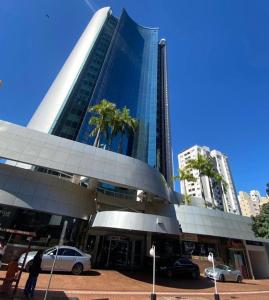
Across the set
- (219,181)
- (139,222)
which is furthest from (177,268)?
(219,181)

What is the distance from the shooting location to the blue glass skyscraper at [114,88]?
4850cm

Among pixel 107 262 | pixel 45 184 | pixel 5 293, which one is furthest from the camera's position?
pixel 107 262

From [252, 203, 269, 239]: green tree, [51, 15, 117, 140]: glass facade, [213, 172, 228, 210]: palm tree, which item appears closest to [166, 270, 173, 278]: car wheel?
[252, 203, 269, 239]: green tree

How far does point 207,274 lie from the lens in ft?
74.9

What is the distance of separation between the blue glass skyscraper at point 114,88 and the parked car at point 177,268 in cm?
3179

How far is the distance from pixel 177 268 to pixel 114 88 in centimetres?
5418

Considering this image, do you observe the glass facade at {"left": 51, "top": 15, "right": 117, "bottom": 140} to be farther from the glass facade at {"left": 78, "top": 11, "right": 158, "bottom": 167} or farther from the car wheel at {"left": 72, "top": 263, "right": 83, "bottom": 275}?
the car wheel at {"left": 72, "top": 263, "right": 83, "bottom": 275}

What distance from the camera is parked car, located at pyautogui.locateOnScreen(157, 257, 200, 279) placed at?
20.0 metres

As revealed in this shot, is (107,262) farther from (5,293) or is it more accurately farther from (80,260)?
(5,293)

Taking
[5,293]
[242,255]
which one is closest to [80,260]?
[5,293]

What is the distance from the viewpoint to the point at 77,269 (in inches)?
613

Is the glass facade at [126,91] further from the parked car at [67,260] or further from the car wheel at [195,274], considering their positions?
the car wheel at [195,274]

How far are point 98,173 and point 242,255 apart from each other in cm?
2535

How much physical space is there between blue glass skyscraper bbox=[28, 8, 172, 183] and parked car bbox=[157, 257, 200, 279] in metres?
31.8
